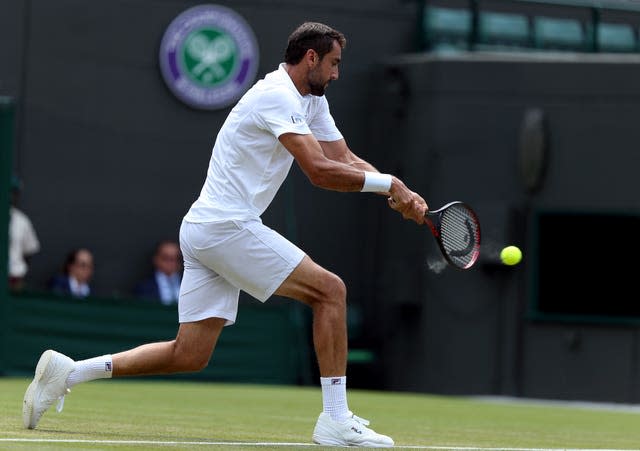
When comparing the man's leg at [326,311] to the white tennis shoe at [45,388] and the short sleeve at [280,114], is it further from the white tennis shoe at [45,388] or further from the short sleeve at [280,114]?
the white tennis shoe at [45,388]

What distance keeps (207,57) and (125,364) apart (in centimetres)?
958

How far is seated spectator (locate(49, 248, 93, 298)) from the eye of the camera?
51.8ft

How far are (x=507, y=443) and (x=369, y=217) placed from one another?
31.4 feet

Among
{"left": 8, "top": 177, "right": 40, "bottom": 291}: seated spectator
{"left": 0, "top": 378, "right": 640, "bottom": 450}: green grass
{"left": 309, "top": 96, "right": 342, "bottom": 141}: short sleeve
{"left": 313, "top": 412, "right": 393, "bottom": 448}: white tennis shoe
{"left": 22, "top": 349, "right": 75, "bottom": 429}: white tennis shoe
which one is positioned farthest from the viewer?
{"left": 8, "top": 177, "right": 40, "bottom": 291}: seated spectator

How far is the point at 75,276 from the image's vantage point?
1588 centimetres

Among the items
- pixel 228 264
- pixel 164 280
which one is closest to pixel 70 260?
pixel 164 280

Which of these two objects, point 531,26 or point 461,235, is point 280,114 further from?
point 531,26

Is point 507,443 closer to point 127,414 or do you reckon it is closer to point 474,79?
point 127,414

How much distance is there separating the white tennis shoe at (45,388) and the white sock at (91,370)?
0.03 metres

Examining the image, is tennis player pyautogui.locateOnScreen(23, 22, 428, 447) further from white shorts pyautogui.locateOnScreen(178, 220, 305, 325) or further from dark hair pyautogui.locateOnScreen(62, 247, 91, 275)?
dark hair pyautogui.locateOnScreen(62, 247, 91, 275)

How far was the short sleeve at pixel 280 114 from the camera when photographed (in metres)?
7.37

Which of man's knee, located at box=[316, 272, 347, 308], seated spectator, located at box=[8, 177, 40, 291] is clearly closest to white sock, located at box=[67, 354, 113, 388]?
man's knee, located at box=[316, 272, 347, 308]

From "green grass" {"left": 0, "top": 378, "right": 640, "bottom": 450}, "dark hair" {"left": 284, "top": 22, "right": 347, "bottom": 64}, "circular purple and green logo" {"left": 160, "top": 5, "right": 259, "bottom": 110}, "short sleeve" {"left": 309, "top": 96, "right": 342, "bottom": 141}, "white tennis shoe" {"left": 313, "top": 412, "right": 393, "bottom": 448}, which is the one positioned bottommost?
"green grass" {"left": 0, "top": 378, "right": 640, "bottom": 450}

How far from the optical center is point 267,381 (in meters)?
16.2
